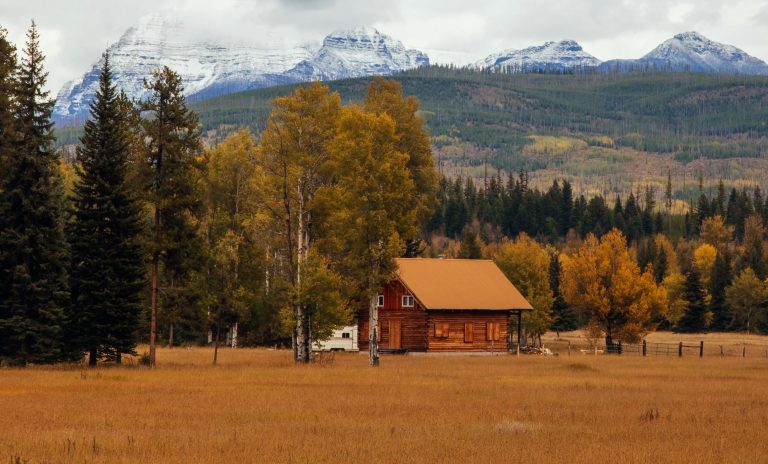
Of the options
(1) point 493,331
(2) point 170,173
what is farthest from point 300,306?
(1) point 493,331

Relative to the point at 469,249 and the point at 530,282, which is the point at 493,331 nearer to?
the point at 530,282

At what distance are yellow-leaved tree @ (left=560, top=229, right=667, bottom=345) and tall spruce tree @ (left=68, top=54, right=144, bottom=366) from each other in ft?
120

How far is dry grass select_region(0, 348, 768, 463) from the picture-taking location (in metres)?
24.1

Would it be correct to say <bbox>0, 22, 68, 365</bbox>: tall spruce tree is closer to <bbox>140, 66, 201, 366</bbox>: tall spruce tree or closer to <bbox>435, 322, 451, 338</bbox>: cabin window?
<bbox>140, 66, 201, 366</bbox>: tall spruce tree

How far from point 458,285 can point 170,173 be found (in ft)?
97.1

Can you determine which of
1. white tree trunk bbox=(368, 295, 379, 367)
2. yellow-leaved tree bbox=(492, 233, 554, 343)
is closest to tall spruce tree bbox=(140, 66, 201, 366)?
white tree trunk bbox=(368, 295, 379, 367)

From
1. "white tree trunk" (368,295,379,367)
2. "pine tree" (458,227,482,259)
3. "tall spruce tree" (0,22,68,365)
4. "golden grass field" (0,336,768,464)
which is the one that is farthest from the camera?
"pine tree" (458,227,482,259)

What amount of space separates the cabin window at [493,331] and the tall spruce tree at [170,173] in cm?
2852

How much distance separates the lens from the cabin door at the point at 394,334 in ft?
233

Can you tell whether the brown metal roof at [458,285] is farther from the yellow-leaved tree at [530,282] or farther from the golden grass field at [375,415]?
the golden grass field at [375,415]

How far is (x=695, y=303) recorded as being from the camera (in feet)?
415

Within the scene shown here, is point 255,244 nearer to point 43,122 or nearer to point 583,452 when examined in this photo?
point 43,122

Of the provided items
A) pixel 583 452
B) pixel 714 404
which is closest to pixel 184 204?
pixel 714 404

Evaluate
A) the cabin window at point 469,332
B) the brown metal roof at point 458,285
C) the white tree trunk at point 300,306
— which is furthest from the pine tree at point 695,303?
the white tree trunk at point 300,306
